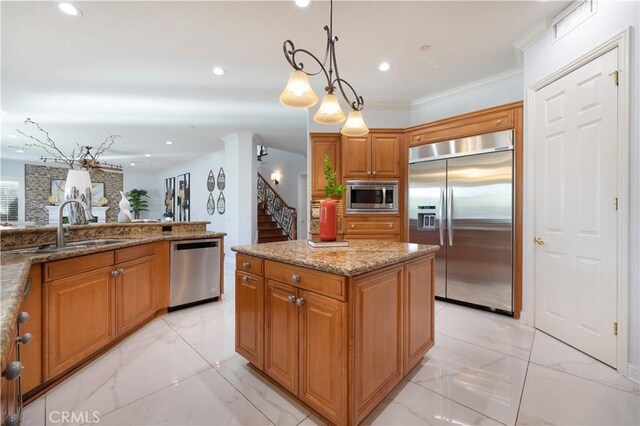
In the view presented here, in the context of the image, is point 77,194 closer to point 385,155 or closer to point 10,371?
point 10,371

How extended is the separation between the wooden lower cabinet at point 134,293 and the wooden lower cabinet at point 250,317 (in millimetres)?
1174

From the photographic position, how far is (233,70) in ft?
10.4

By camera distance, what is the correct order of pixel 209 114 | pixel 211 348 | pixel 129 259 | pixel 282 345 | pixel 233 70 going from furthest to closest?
1. pixel 209 114
2. pixel 233 70
3. pixel 129 259
4. pixel 211 348
5. pixel 282 345

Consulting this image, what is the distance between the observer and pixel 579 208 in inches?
87.7

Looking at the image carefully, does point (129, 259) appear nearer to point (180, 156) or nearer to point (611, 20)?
point (611, 20)

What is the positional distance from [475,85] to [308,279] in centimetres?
351

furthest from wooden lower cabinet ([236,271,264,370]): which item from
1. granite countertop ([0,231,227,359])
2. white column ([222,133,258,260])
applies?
white column ([222,133,258,260])

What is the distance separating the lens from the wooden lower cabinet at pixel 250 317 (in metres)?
1.82

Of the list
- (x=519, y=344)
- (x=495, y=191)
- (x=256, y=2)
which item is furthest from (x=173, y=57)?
(x=519, y=344)

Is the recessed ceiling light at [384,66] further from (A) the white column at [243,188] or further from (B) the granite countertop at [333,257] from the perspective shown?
(A) the white column at [243,188]

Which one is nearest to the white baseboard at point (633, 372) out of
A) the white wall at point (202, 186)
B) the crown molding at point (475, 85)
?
the crown molding at point (475, 85)

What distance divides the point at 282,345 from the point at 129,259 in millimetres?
1776

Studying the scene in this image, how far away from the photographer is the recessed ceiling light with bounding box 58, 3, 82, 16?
215 cm

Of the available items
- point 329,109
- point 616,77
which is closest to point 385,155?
point 329,109
